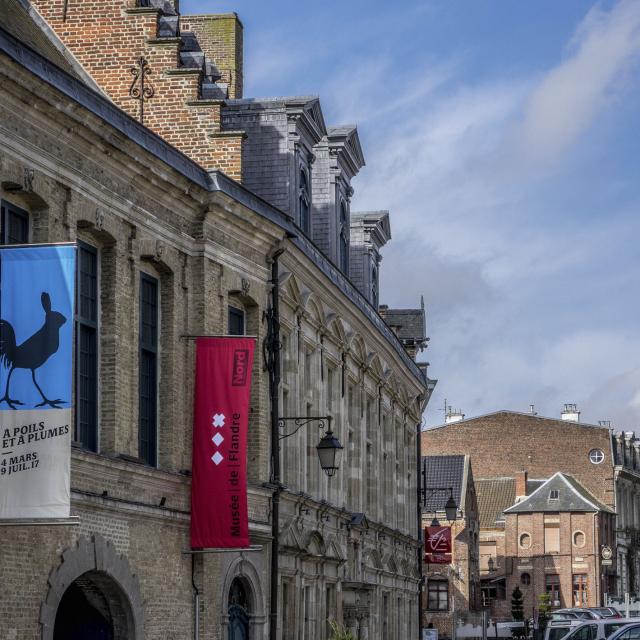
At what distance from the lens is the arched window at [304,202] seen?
32.4 m

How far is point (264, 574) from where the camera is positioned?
89.0 ft

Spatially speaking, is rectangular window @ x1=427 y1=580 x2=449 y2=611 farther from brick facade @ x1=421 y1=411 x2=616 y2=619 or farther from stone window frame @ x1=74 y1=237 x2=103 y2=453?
stone window frame @ x1=74 y1=237 x2=103 y2=453

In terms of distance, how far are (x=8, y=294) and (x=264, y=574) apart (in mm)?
11148

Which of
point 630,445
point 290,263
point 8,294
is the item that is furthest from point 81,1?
point 630,445

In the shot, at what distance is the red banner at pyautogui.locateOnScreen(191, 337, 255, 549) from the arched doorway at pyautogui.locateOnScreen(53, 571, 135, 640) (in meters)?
2.28

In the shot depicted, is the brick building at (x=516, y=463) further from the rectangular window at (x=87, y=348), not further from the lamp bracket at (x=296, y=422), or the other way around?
the rectangular window at (x=87, y=348)

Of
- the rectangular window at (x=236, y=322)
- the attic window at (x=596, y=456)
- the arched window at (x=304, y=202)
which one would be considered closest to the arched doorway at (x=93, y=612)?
the rectangular window at (x=236, y=322)

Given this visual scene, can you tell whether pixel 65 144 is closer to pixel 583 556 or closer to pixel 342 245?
pixel 342 245

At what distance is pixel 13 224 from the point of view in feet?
63.4

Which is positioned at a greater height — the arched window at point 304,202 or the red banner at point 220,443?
the arched window at point 304,202

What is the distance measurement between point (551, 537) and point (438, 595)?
15730 mm

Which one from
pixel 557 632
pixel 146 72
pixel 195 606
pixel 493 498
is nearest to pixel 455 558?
pixel 493 498

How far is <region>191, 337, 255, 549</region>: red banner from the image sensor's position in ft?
77.7

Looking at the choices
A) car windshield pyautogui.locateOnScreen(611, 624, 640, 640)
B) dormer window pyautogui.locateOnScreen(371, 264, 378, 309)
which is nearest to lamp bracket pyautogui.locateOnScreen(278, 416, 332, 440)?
car windshield pyautogui.locateOnScreen(611, 624, 640, 640)
